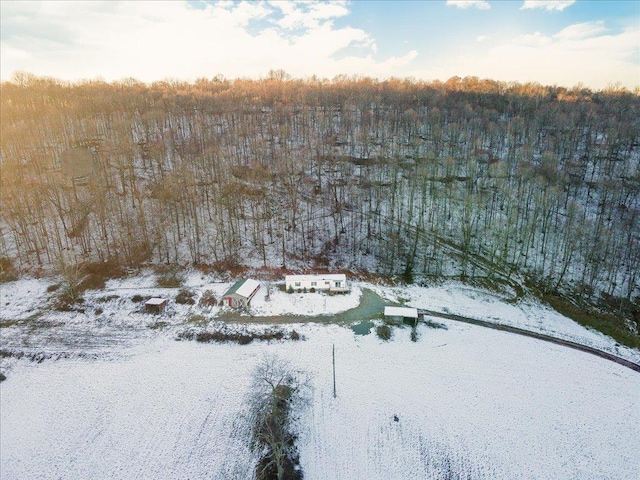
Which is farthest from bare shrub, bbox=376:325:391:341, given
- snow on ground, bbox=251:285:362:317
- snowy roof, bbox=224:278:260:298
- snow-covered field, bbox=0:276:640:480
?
snowy roof, bbox=224:278:260:298

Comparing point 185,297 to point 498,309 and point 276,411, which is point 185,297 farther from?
point 498,309

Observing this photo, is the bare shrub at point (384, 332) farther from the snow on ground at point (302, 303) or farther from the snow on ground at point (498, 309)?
the snow on ground at point (498, 309)

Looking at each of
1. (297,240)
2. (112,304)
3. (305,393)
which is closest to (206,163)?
(297,240)

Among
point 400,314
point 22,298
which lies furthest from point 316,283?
point 22,298

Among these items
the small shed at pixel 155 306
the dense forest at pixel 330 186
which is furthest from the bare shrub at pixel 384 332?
the small shed at pixel 155 306

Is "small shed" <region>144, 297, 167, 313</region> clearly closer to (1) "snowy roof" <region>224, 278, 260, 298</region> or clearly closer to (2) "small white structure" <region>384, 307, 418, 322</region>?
(1) "snowy roof" <region>224, 278, 260, 298</region>
